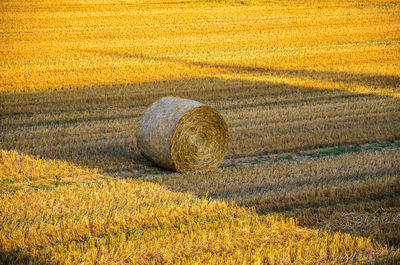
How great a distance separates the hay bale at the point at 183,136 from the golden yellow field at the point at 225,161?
281 mm

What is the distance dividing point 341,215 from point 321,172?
177cm

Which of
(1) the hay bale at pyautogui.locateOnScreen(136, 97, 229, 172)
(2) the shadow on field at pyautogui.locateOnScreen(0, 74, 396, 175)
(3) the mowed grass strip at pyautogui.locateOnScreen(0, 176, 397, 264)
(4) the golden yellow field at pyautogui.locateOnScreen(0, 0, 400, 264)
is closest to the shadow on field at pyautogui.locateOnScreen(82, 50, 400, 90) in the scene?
(4) the golden yellow field at pyautogui.locateOnScreen(0, 0, 400, 264)

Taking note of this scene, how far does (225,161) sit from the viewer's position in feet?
29.3

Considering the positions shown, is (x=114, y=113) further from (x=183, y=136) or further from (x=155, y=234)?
(x=155, y=234)

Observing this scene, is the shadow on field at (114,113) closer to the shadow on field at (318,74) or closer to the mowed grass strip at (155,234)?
the shadow on field at (318,74)

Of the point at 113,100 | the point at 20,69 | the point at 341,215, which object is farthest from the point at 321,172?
the point at 20,69

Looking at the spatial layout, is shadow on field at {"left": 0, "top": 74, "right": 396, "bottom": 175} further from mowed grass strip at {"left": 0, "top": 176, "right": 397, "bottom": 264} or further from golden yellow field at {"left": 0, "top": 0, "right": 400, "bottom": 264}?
mowed grass strip at {"left": 0, "top": 176, "right": 397, "bottom": 264}

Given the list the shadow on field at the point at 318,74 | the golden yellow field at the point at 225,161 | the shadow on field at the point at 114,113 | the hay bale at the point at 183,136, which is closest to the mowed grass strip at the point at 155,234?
the golden yellow field at the point at 225,161

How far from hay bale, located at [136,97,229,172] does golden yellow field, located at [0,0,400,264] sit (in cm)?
28

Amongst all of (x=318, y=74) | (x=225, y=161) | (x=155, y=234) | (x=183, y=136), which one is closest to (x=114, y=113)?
(x=225, y=161)

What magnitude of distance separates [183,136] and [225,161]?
1054 mm

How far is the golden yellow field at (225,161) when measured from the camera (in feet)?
18.1

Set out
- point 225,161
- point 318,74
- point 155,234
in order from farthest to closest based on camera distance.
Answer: point 318,74 → point 225,161 → point 155,234

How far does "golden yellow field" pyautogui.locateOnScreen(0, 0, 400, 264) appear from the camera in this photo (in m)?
5.50
